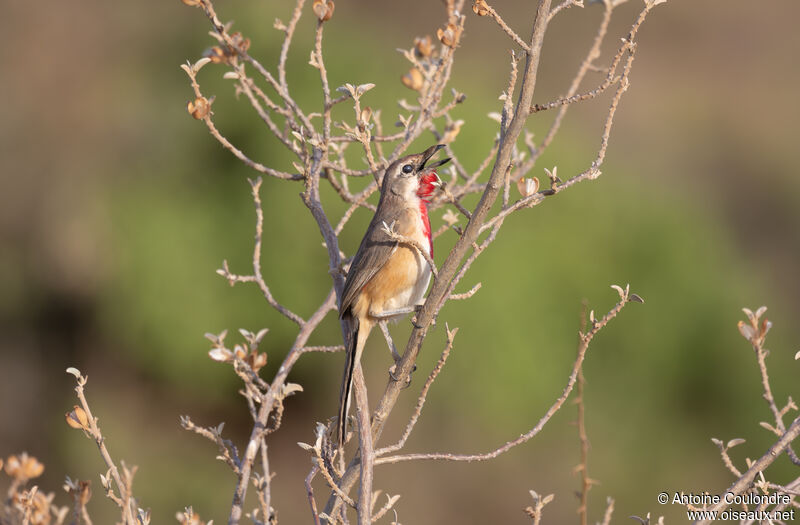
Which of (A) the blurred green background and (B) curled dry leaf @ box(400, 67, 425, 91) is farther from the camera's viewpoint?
(A) the blurred green background

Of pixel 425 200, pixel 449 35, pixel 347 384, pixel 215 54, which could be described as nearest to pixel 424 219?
pixel 425 200

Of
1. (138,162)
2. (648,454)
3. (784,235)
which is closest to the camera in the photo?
(648,454)

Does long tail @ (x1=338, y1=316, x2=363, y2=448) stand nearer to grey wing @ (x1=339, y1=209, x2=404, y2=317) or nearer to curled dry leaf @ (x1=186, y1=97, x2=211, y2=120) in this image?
grey wing @ (x1=339, y1=209, x2=404, y2=317)

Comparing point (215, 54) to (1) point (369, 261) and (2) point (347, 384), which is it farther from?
(2) point (347, 384)

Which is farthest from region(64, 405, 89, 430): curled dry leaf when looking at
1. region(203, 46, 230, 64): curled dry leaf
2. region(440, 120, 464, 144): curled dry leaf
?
region(440, 120, 464, 144): curled dry leaf

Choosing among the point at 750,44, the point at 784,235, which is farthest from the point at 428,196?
the point at 750,44

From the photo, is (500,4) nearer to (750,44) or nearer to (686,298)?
(750,44)

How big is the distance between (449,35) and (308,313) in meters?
3.81

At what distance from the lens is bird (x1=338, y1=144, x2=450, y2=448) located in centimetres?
335

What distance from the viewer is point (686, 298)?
6609 millimetres

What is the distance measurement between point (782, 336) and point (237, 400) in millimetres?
4284

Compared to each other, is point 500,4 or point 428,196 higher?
point 500,4

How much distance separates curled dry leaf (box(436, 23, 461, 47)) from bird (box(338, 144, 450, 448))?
25.9 inches

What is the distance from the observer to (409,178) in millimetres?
3439
